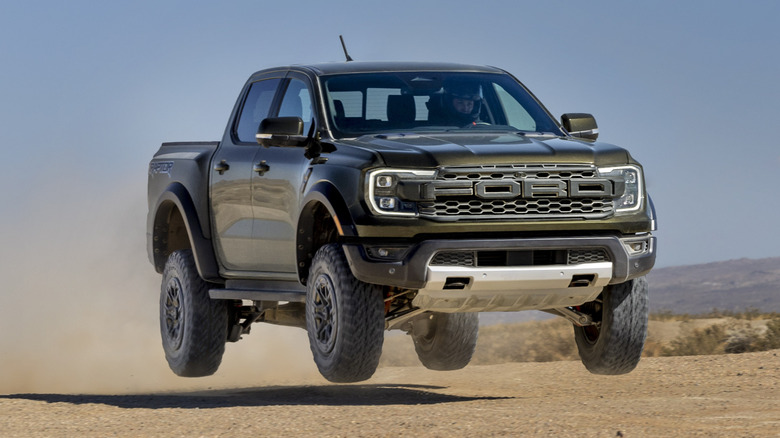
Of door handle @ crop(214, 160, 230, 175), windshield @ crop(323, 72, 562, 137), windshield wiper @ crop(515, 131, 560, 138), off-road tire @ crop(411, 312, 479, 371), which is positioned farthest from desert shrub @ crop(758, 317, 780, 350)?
door handle @ crop(214, 160, 230, 175)

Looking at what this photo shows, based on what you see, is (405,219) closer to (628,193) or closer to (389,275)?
(389,275)

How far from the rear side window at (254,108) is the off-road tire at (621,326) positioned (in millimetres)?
2998

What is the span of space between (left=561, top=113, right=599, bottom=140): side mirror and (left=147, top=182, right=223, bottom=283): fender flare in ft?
9.97

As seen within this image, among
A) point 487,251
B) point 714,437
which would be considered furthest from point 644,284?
point 714,437

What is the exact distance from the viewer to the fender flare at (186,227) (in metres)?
10.9

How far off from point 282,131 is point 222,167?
5.17 ft

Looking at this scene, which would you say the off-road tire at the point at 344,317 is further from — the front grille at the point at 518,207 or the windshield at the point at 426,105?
the windshield at the point at 426,105

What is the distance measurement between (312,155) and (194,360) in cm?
263

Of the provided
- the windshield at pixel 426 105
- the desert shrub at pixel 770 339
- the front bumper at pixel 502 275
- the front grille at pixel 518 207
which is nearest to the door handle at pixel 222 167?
the windshield at pixel 426 105

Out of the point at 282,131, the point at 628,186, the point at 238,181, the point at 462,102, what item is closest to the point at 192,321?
the point at 238,181

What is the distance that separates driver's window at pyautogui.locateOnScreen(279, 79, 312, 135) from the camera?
9.98 meters

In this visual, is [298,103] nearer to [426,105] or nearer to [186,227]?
[426,105]

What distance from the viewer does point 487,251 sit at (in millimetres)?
8625

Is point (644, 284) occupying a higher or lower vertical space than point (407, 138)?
lower
